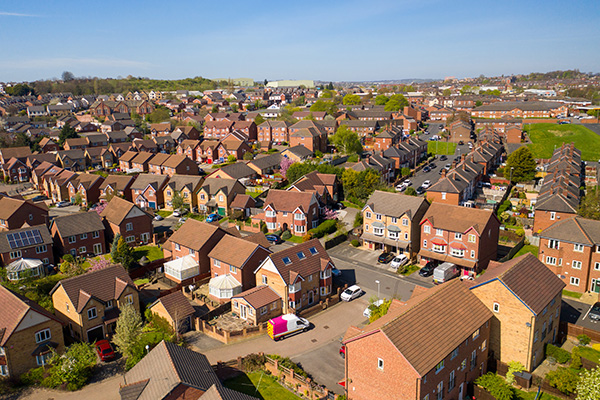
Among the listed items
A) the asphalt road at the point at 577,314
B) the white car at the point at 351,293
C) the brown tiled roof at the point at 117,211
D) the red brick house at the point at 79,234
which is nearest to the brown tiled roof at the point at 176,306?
the white car at the point at 351,293

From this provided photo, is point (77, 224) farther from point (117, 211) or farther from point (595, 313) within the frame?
point (595, 313)

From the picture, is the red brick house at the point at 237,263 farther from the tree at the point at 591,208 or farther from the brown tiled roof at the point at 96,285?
the tree at the point at 591,208

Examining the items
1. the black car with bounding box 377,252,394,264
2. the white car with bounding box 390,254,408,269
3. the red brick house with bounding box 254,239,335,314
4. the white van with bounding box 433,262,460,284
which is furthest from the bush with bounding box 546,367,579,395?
the black car with bounding box 377,252,394,264

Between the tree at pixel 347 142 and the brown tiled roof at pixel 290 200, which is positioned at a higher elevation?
the tree at pixel 347 142

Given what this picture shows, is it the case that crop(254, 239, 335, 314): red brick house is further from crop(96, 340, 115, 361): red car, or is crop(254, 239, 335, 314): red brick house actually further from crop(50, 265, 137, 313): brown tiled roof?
crop(96, 340, 115, 361): red car

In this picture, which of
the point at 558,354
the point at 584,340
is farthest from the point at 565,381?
the point at 584,340
